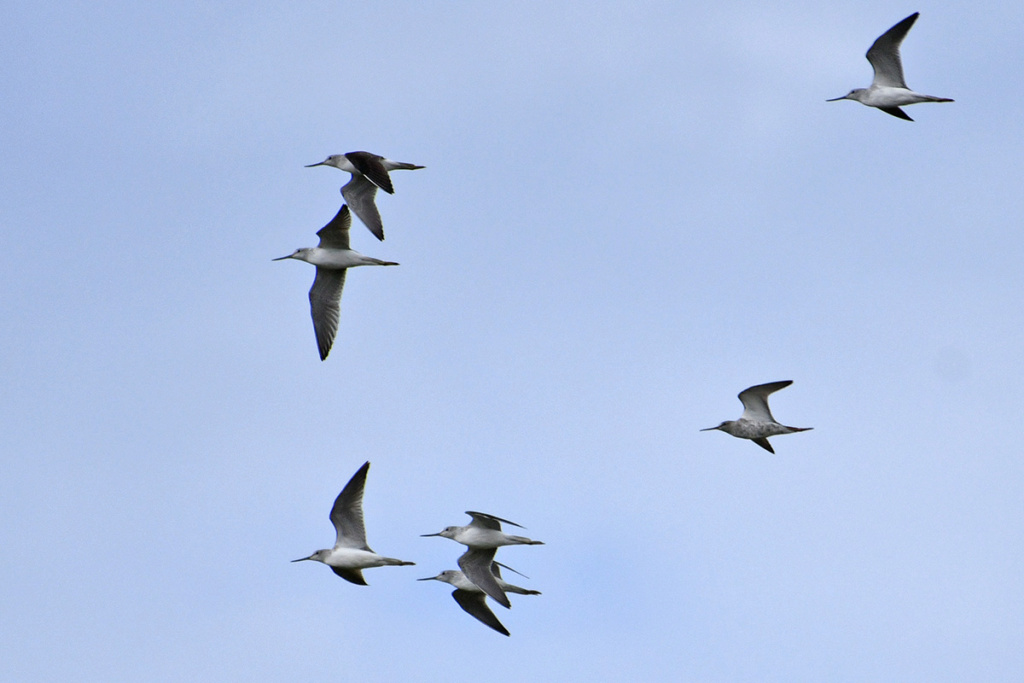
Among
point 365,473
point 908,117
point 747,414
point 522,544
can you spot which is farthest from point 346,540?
point 908,117

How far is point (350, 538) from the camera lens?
23594mm

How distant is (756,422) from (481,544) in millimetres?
5367

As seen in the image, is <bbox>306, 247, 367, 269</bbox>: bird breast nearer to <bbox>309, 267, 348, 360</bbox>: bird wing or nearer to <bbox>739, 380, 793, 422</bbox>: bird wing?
<bbox>309, 267, 348, 360</bbox>: bird wing

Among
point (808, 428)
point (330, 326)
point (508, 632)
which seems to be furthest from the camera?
point (330, 326)

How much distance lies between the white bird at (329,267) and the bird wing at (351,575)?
13.9 feet

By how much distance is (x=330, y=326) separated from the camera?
2614 cm

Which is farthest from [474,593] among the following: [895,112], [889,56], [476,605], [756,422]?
[889,56]

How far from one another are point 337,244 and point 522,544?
6.88 meters

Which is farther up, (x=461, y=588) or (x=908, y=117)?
(x=908, y=117)

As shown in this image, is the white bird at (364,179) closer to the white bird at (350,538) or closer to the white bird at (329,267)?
the white bird at (329,267)

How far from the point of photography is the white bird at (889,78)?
25172 millimetres

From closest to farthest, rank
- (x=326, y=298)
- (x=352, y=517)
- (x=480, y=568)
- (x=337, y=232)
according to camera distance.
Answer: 1. (x=352, y=517)
2. (x=480, y=568)
3. (x=337, y=232)
4. (x=326, y=298)

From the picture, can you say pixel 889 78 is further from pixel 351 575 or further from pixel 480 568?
pixel 351 575

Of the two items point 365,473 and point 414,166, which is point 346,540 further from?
point 414,166
